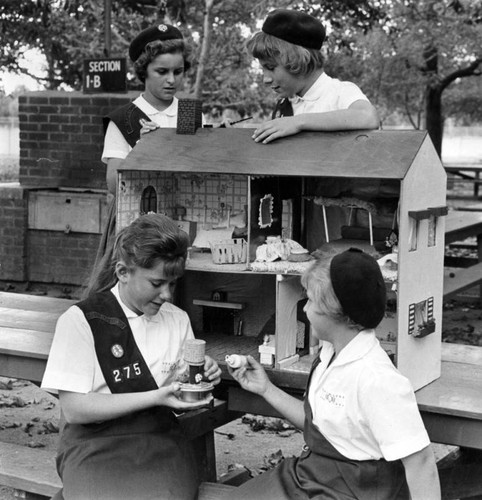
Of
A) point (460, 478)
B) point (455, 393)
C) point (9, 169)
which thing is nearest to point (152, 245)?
point (455, 393)

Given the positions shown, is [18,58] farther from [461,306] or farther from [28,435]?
[28,435]

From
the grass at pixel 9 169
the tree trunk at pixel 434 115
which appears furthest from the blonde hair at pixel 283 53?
the grass at pixel 9 169

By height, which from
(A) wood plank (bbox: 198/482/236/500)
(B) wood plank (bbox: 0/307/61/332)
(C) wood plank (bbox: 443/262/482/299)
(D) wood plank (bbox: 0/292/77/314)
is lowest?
(A) wood plank (bbox: 198/482/236/500)

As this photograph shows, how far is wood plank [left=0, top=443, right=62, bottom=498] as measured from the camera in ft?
12.4

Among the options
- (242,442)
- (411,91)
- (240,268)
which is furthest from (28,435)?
(411,91)

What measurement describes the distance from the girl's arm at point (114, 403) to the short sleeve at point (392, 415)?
52 cm

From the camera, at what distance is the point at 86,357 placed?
2.94 meters

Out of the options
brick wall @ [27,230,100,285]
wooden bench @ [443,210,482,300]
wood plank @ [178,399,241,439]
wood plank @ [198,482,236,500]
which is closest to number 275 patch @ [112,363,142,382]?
wood plank @ [178,399,241,439]

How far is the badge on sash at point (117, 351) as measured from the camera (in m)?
3.01

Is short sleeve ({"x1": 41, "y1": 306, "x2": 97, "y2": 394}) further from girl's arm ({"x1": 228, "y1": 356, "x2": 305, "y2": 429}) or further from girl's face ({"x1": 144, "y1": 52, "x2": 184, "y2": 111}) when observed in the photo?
girl's face ({"x1": 144, "y1": 52, "x2": 184, "y2": 111})

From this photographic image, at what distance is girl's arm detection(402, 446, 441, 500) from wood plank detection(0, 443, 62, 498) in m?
1.66

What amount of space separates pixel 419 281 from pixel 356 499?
2.74 ft

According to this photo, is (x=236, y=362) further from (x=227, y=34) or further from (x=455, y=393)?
(x=227, y=34)

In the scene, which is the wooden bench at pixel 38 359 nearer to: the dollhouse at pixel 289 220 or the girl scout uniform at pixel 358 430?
the dollhouse at pixel 289 220
